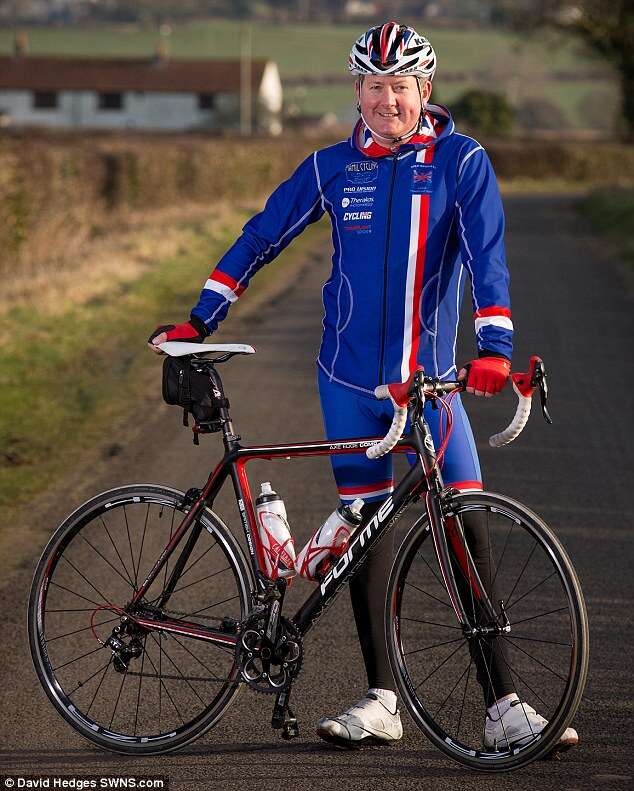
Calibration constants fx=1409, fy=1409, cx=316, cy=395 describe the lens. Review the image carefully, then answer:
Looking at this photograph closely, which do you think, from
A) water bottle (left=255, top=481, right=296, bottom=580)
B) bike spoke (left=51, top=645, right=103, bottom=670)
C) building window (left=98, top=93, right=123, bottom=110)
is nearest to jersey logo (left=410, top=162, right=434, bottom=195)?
water bottle (left=255, top=481, right=296, bottom=580)

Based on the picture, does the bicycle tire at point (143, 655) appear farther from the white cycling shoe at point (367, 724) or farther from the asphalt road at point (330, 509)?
the white cycling shoe at point (367, 724)

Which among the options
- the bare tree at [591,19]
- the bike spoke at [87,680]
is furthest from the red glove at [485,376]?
the bare tree at [591,19]

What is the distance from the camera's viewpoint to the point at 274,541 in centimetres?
436

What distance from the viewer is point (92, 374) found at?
38.6 ft

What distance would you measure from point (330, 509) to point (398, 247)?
124 inches

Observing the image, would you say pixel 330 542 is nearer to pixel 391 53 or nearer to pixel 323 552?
pixel 323 552

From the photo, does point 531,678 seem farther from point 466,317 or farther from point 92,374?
point 466,317

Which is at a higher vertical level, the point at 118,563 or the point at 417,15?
the point at 118,563

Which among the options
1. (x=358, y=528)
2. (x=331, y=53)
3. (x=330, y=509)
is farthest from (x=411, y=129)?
(x=331, y=53)

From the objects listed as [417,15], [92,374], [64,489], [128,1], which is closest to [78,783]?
[64,489]

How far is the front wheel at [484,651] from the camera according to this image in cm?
402

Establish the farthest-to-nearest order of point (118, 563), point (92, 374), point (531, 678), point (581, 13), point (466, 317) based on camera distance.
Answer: point (581, 13)
point (466, 317)
point (92, 374)
point (118, 563)
point (531, 678)

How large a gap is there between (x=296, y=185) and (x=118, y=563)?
2.43m

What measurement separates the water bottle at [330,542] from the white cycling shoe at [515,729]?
68 centimetres
